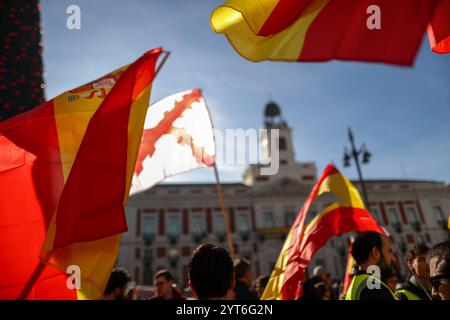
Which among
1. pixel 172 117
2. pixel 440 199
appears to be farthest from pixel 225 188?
pixel 172 117

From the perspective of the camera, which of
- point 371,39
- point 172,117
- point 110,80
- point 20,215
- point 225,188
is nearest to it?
point 371,39

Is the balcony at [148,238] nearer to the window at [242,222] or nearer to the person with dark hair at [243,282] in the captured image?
the window at [242,222]

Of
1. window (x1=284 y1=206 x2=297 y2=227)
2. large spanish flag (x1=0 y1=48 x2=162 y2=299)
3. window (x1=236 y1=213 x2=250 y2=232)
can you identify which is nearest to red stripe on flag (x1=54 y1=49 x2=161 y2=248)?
large spanish flag (x1=0 y1=48 x2=162 y2=299)

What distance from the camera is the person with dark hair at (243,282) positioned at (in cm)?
355

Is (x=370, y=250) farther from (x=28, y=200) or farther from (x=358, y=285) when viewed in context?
(x=28, y=200)

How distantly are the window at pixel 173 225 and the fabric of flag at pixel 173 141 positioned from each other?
2674cm

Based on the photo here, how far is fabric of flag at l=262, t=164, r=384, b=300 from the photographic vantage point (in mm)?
4285

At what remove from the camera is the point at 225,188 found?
1314 inches

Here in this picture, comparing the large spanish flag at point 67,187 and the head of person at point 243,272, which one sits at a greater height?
the large spanish flag at point 67,187

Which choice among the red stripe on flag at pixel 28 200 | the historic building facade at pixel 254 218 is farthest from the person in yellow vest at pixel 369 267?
the historic building facade at pixel 254 218

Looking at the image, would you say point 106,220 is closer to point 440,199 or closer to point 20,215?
point 20,215

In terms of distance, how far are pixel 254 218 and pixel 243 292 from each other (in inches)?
1157

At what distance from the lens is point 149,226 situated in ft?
101

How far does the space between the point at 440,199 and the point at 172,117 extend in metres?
38.0
